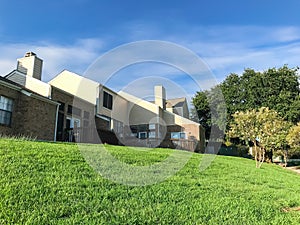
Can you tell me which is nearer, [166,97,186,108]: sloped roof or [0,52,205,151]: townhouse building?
[0,52,205,151]: townhouse building

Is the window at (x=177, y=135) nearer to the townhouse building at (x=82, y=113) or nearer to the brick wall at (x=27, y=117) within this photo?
the townhouse building at (x=82, y=113)

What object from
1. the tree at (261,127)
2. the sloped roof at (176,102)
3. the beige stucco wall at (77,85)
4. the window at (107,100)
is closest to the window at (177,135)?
the sloped roof at (176,102)

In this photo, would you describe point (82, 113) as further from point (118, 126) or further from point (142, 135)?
point (142, 135)

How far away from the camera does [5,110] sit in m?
14.6

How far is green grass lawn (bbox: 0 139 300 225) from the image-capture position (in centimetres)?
434

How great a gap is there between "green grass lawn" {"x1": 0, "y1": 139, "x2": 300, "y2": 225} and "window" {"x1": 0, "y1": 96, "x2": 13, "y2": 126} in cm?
789

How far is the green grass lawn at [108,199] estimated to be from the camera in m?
4.34

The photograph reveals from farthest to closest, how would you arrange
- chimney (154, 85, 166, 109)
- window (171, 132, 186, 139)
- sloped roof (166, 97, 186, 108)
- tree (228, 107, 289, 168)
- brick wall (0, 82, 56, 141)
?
sloped roof (166, 97, 186, 108), window (171, 132, 186, 139), chimney (154, 85, 166, 109), tree (228, 107, 289, 168), brick wall (0, 82, 56, 141)

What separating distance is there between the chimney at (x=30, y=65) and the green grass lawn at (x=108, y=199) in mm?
12741

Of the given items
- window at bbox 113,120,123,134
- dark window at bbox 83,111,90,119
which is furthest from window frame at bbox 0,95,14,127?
window at bbox 113,120,123,134

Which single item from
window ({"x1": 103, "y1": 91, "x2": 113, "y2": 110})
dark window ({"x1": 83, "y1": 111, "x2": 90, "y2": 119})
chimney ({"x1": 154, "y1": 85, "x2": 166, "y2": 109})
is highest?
chimney ({"x1": 154, "y1": 85, "x2": 166, "y2": 109})

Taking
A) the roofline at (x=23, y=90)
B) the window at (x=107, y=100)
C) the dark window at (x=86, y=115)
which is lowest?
the dark window at (x=86, y=115)

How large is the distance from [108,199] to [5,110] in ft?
39.2

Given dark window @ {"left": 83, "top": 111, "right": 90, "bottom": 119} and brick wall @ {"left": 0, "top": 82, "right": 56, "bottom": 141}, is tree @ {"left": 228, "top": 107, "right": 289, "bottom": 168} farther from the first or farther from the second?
brick wall @ {"left": 0, "top": 82, "right": 56, "bottom": 141}
